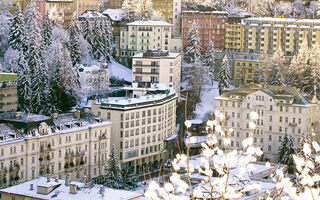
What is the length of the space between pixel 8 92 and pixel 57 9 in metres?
42.3

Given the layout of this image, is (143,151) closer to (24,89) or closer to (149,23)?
(24,89)

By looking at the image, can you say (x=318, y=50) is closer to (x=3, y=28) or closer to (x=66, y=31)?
(x=66, y=31)

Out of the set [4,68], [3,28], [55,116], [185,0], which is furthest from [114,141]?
[185,0]

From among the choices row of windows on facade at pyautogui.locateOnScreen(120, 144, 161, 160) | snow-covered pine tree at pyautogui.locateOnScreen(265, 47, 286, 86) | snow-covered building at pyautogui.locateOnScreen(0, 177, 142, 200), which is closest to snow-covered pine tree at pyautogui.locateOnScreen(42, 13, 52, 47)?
row of windows on facade at pyautogui.locateOnScreen(120, 144, 161, 160)

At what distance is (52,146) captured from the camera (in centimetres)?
7606

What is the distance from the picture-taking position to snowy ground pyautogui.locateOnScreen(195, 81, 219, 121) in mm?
109338

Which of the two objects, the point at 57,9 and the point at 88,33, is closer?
the point at 88,33

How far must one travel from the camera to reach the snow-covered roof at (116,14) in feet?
450

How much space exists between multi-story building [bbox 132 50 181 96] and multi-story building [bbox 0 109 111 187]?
23.9 m

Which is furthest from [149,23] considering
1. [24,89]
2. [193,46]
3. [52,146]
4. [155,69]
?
[52,146]

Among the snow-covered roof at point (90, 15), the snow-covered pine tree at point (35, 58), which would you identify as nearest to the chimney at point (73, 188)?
the snow-covered pine tree at point (35, 58)

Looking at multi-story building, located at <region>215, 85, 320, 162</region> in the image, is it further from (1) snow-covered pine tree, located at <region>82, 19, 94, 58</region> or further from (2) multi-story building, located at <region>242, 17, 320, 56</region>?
(2) multi-story building, located at <region>242, 17, 320, 56</region>

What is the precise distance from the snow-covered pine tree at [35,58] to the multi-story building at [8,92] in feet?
9.75

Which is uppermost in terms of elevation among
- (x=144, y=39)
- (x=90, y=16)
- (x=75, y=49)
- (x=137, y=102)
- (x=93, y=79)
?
(x=90, y=16)
